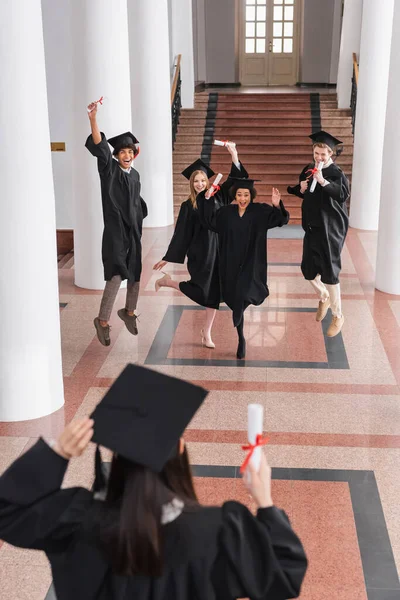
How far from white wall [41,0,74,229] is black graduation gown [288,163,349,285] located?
5.15m

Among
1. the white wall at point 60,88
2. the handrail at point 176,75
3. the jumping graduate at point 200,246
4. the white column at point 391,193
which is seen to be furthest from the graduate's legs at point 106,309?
the handrail at point 176,75

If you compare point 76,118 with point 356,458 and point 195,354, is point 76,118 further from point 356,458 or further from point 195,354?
point 356,458

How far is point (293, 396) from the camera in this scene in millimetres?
5629

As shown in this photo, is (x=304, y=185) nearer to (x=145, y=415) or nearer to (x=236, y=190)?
(x=236, y=190)

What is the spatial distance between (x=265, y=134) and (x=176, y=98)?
74.0 inches

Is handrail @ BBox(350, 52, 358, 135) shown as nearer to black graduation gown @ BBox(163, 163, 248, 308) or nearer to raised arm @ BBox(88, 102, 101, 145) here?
black graduation gown @ BBox(163, 163, 248, 308)

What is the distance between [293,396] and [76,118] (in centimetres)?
412

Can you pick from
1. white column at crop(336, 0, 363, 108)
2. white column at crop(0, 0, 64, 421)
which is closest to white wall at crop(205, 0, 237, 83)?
white column at crop(336, 0, 363, 108)

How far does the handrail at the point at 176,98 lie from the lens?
579 inches

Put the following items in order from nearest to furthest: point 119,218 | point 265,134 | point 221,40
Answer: point 119,218
point 265,134
point 221,40

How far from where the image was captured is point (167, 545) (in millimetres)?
1771

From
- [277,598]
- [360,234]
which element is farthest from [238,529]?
[360,234]

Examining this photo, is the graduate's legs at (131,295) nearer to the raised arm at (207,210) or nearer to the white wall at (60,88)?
the raised arm at (207,210)

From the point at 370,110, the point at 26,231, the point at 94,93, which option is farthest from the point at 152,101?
the point at 26,231
